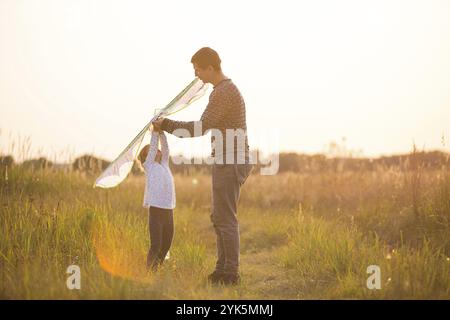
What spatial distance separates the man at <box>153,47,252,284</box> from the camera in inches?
197

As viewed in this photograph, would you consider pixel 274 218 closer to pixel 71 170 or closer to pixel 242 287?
pixel 242 287

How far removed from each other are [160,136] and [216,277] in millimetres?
1478

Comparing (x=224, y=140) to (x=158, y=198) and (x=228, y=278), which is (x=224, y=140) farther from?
(x=228, y=278)

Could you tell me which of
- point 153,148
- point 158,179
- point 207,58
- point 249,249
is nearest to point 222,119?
point 207,58

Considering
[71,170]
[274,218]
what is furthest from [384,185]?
[71,170]

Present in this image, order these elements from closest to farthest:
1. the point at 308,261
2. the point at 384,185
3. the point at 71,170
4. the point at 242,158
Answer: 1. the point at 242,158
2. the point at 308,261
3. the point at 384,185
4. the point at 71,170

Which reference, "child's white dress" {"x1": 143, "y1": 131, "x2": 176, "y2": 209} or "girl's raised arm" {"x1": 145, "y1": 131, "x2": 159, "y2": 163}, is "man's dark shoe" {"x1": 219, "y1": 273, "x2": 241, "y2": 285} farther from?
"girl's raised arm" {"x1": 145, "y1": 131, "x2": 159, "y2": 163}

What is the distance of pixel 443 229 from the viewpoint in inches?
265

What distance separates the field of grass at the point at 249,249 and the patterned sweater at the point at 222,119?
1298mm

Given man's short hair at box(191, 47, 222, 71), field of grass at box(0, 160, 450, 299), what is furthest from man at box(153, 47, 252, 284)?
field of grass at box(0, 160, 450, 299)

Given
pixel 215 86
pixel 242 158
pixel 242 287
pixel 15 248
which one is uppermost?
pixel 215 86

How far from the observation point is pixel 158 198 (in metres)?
5.05

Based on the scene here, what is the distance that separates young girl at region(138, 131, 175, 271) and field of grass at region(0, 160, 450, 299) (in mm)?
228
